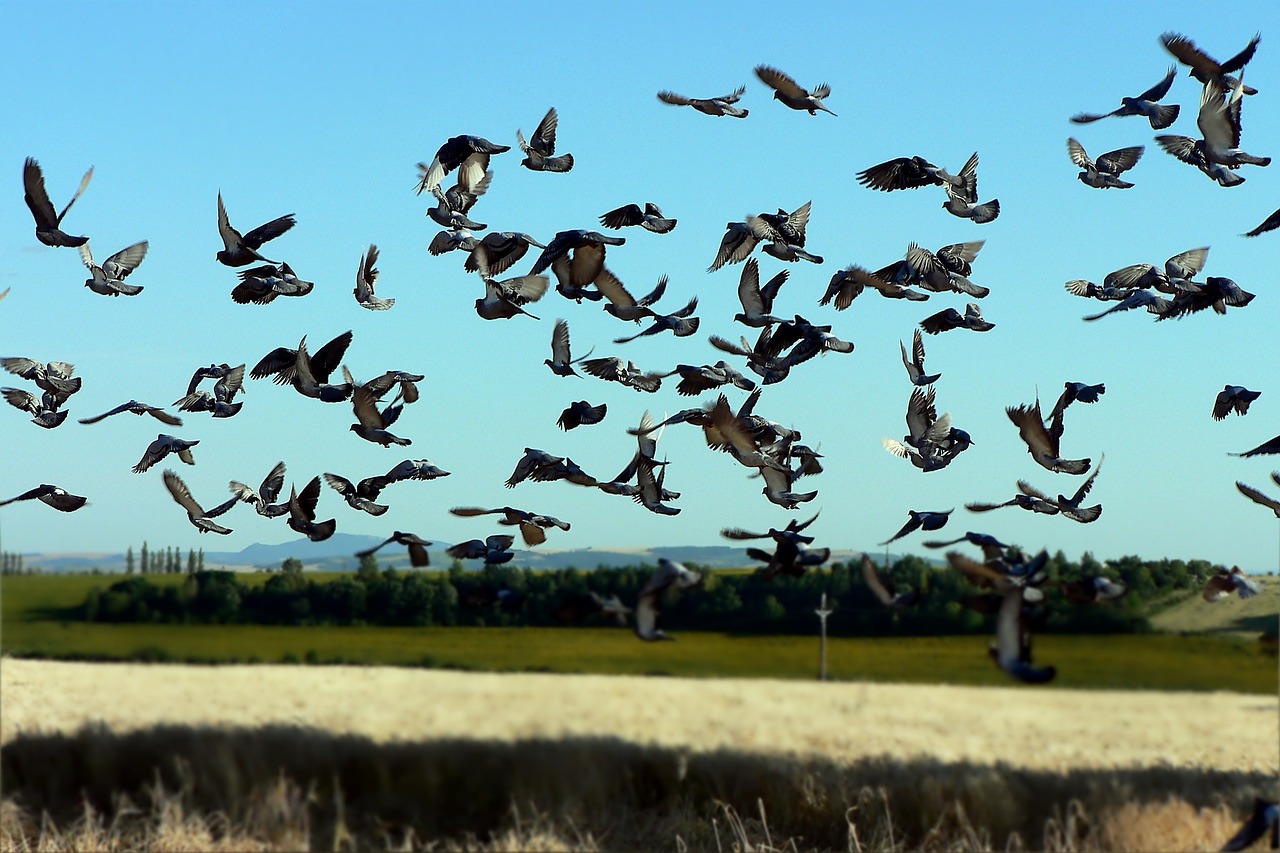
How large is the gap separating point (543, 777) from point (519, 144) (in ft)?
48.9

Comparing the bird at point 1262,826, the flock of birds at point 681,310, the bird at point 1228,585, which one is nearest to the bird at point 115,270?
the flock of birds at point 681,310

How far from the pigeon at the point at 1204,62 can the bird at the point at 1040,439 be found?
294 cm

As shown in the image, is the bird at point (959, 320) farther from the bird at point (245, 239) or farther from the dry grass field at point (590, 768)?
the dry grass field at point (590, 768)

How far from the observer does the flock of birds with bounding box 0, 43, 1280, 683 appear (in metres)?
9.51

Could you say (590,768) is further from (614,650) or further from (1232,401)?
(614,650)

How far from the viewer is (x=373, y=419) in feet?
33.5

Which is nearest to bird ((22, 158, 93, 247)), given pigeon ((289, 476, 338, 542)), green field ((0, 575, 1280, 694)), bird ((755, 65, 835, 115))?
pigeon ((289, 476, 338, 542))

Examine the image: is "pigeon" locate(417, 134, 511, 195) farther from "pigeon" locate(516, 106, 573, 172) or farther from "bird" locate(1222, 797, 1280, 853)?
"bird" locate(1222, 797, 1280, 853)

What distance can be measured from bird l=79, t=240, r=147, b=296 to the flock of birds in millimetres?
13

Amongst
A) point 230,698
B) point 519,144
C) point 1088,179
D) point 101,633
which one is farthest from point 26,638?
point 1088,179

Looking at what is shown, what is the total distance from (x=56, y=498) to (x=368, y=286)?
11.2ft

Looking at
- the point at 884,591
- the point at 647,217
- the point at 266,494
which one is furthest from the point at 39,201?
the point at 884,591

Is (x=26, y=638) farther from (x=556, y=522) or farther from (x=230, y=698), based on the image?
(x=556, y=522)

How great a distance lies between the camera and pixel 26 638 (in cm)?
3491
